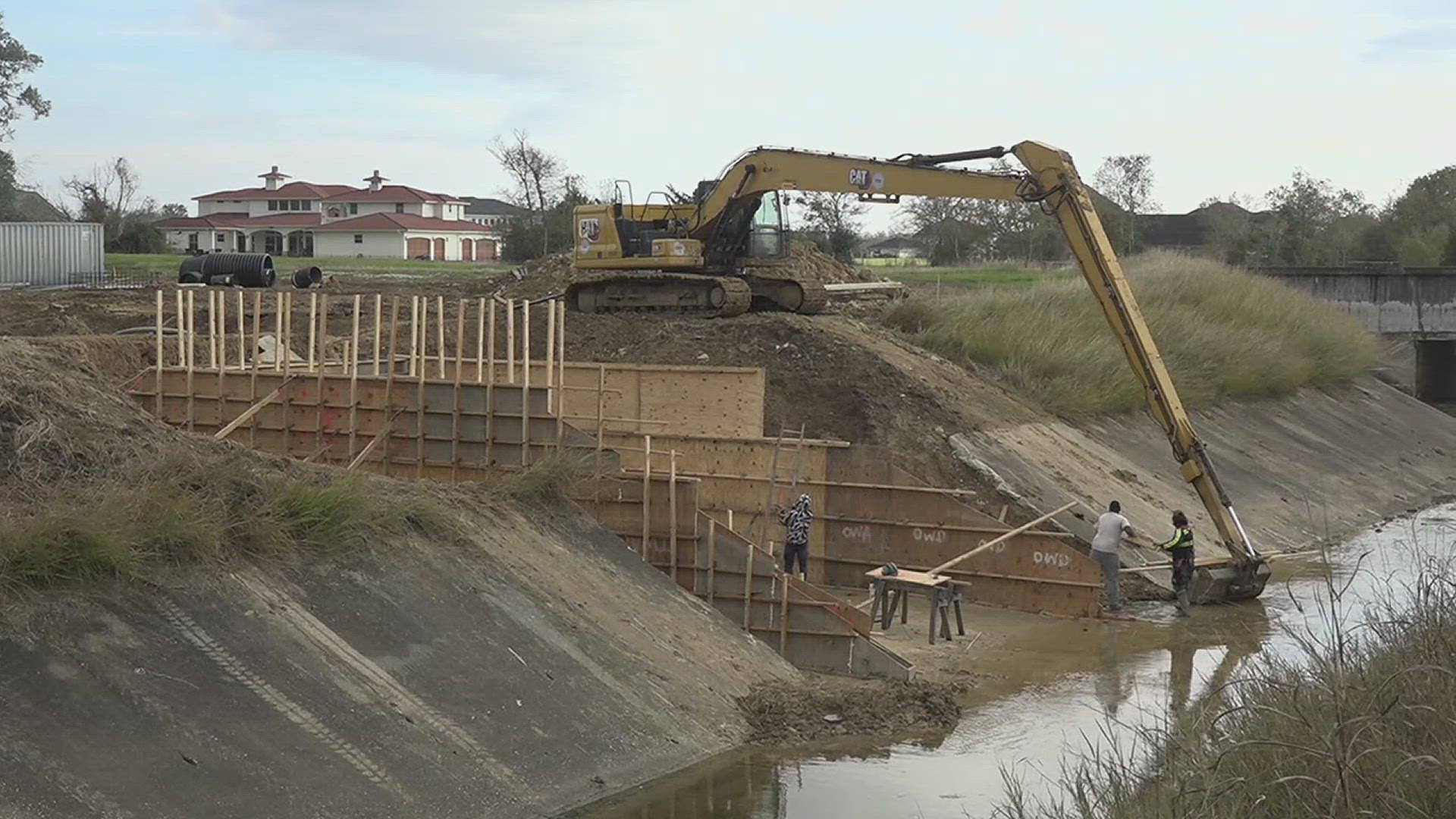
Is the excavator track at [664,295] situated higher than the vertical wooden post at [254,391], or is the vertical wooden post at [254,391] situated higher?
the excavator track at [664,295]

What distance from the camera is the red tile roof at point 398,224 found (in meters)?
96.2

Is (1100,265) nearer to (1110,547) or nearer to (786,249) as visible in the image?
(1110,547)

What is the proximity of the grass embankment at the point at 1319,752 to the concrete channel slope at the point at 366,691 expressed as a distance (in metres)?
4.76

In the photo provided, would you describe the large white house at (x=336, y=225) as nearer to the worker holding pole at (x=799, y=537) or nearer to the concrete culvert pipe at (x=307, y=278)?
the concrete culvert pipe at (x=307, y=278)

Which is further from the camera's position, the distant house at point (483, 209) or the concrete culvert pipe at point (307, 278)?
the distant house at point (483, 209)

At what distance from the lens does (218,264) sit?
41.6 metres

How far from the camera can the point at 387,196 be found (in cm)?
10469

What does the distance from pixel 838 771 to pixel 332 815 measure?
15.5ft

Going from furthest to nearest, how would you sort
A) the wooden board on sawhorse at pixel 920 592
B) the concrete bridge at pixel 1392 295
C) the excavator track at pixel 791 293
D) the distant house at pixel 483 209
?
the distant house at pixel 483 209
the concrete bridge at pixel 1392 295
the excavator track at pixel 791 293
the wooden board on sawhorse at pixel 920 592

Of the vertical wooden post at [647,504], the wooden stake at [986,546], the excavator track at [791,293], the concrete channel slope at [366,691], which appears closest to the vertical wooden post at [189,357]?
the concrete channel slope at [366,691]

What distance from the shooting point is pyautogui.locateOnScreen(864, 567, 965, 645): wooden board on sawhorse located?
20.3 m

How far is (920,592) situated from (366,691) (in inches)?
322

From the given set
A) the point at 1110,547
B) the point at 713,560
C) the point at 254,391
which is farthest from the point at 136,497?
the point at 1110,547

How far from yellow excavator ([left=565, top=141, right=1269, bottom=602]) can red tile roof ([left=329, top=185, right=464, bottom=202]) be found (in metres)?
72.3
